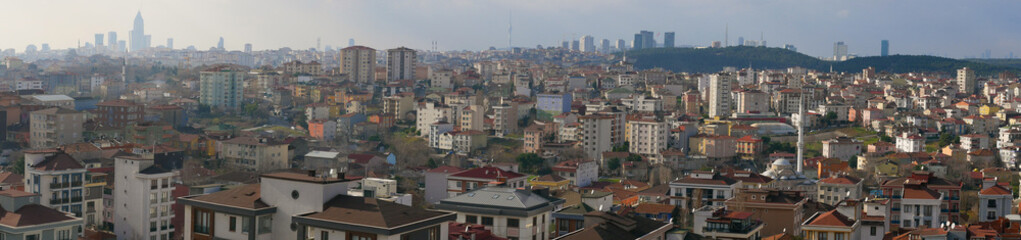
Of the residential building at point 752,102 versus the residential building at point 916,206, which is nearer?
the residential building at point 916,206

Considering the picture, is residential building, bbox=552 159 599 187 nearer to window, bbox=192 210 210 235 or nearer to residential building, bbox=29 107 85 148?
residential building, bbox=29 107 85 148

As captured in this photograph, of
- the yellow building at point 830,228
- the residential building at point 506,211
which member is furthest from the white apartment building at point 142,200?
the yellow building at point 830,228

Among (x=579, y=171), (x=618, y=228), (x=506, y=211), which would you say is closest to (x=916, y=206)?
(x=618, y=228)

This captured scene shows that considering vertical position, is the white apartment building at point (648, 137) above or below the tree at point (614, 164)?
above

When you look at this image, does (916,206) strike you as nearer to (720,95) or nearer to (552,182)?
(552,182)

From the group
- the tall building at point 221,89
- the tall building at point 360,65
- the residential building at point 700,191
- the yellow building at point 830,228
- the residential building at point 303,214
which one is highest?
the tall building at point 360,65

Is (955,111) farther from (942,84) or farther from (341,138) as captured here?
(341,138)

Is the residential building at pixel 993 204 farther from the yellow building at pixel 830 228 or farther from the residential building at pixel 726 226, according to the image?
the residential building at pixel 726 226
